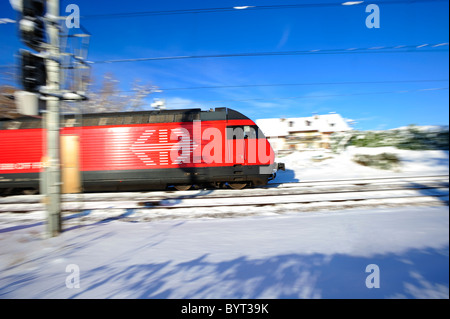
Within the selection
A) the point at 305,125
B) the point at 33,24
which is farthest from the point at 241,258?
the point at 305,125

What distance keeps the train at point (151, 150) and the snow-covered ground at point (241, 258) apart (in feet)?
12.0

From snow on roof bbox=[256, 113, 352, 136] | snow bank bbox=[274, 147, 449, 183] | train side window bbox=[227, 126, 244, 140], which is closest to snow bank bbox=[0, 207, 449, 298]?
train side window bbox=[227, 126, 244, 140]

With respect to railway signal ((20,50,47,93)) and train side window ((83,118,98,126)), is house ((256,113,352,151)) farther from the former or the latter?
railway signal ((20,50,47,93))

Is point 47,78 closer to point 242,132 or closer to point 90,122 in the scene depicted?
point 90,122

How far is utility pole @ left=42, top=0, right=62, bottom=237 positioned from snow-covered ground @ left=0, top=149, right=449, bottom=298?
493 millimetres

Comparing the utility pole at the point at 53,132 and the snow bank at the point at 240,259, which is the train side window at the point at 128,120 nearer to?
the utility pole at the point at 53,132

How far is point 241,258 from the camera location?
291cm

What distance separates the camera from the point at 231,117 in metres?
8.09

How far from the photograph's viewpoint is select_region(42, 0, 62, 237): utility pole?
12.5ft

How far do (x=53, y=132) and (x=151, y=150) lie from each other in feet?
13.9

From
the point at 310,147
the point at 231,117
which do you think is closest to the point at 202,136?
the point at 231,117

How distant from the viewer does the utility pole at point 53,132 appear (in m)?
3.80

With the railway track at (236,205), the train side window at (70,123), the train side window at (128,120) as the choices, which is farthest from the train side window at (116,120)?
the railway track at (236,205)
